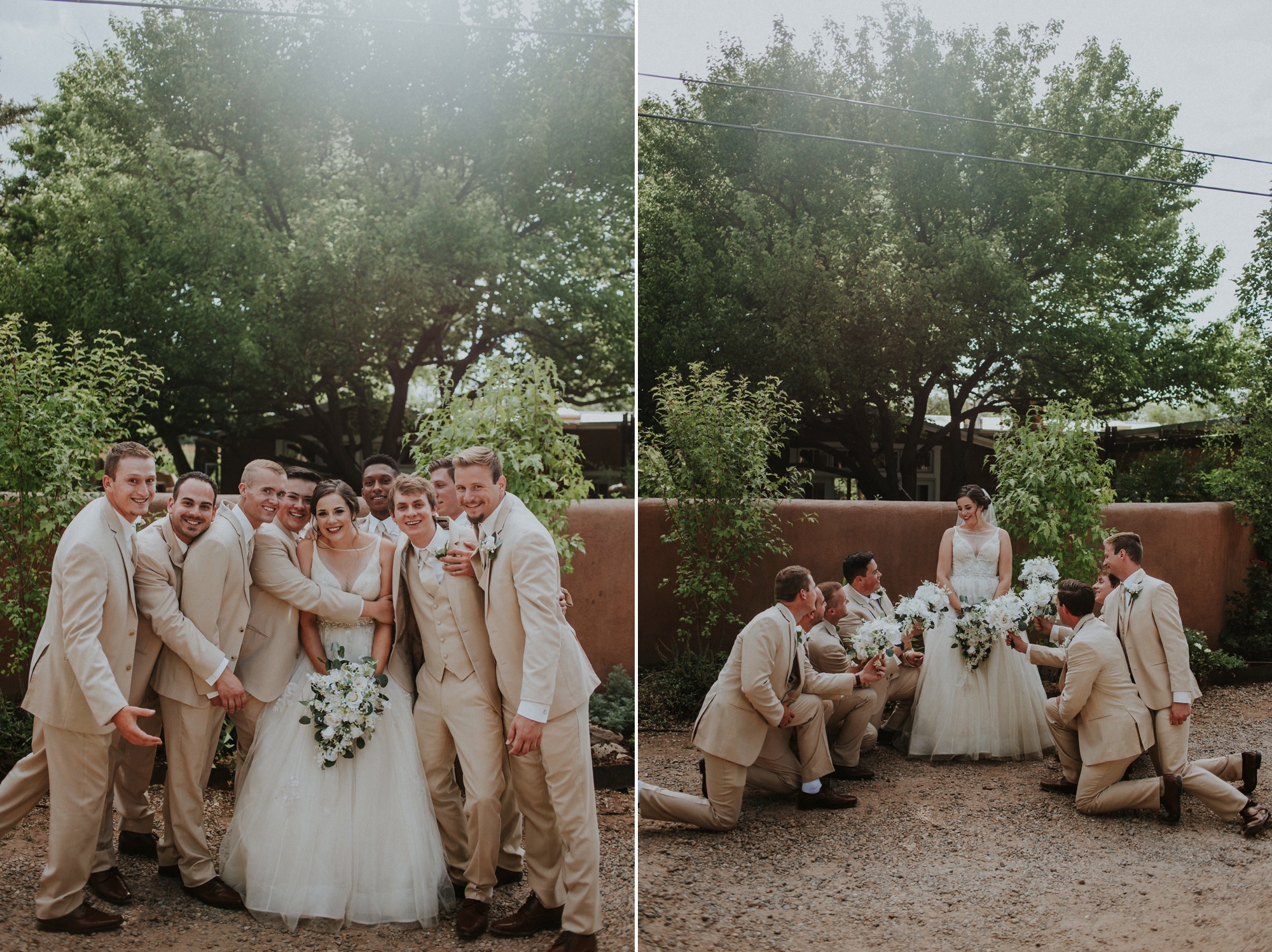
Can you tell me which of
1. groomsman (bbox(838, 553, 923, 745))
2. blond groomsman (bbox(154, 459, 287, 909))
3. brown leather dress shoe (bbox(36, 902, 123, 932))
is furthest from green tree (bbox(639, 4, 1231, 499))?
brown leather dress shoe (bbox(36, 902, 123, 932))

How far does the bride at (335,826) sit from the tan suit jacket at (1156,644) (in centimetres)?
247

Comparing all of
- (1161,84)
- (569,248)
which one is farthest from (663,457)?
(1161,84)

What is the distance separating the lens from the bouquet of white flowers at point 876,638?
318 cm

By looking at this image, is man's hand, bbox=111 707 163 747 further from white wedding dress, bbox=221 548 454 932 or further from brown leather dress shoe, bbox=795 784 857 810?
brown leather dress shoe, bbox=795 784 857 810

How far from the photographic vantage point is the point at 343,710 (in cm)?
233

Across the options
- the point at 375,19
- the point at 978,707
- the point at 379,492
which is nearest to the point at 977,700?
the point at 978,707

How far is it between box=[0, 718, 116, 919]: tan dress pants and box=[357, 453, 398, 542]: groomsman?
0.99 meters

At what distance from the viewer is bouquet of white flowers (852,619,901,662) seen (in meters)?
3.18

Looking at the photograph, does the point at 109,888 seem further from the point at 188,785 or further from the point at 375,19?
the point at 375,19

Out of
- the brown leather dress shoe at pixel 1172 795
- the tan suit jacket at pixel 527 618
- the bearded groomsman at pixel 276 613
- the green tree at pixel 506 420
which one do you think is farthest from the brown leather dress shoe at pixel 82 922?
the brown leather dress shoe at pixel 1172 795

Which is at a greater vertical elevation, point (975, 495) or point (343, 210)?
point (343, 210)

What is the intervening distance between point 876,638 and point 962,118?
7.25ft

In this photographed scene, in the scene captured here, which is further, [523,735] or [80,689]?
[80,689]

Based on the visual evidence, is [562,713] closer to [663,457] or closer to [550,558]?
[550,558]
